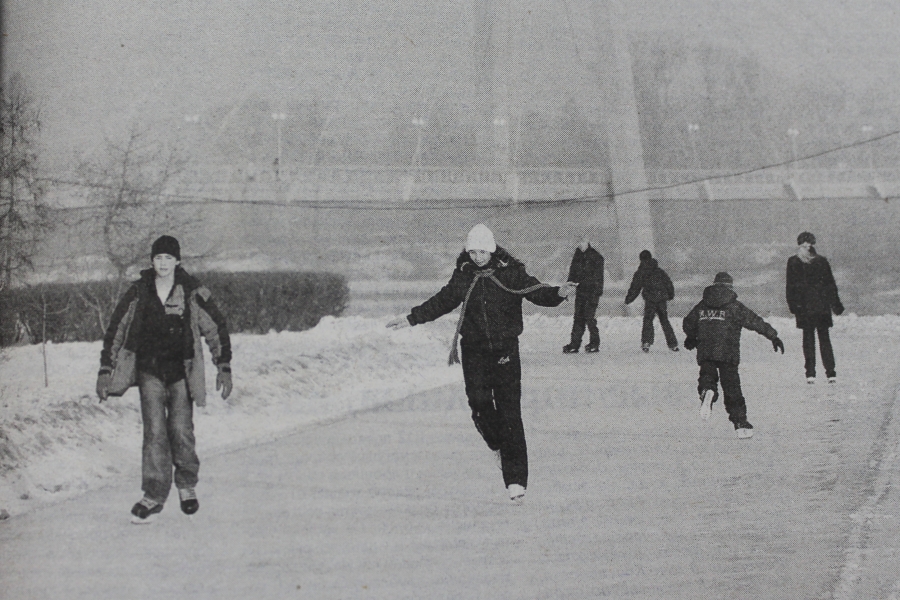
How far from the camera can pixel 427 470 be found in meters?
6.09

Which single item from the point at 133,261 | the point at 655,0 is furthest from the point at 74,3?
the point at 655,0

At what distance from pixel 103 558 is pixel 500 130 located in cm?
565

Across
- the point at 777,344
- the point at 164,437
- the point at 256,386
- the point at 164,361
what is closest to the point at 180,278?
the point at 164,361

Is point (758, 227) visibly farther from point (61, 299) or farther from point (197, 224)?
point (61, 299)

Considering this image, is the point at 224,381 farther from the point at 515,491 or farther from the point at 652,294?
the point at 652,294

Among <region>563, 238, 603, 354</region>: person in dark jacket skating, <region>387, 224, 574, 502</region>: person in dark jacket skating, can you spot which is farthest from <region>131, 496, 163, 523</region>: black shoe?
<region>563, 238, 603, 354</region>: person in dark jacket skating

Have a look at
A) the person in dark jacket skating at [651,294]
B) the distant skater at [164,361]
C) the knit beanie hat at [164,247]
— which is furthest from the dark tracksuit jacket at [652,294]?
the knit beanie hat at [164,247]

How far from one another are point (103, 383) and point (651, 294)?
464 cm

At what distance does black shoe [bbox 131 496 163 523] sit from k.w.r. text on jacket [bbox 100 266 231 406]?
23.0 inches

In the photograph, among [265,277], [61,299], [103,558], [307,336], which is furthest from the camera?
[307,336]

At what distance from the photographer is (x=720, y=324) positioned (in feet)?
21.1

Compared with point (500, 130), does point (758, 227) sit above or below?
below

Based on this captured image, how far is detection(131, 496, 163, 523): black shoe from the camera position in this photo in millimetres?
4991

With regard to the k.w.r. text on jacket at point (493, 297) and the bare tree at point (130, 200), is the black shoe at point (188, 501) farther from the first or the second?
the bare tree at point (130, 200)
